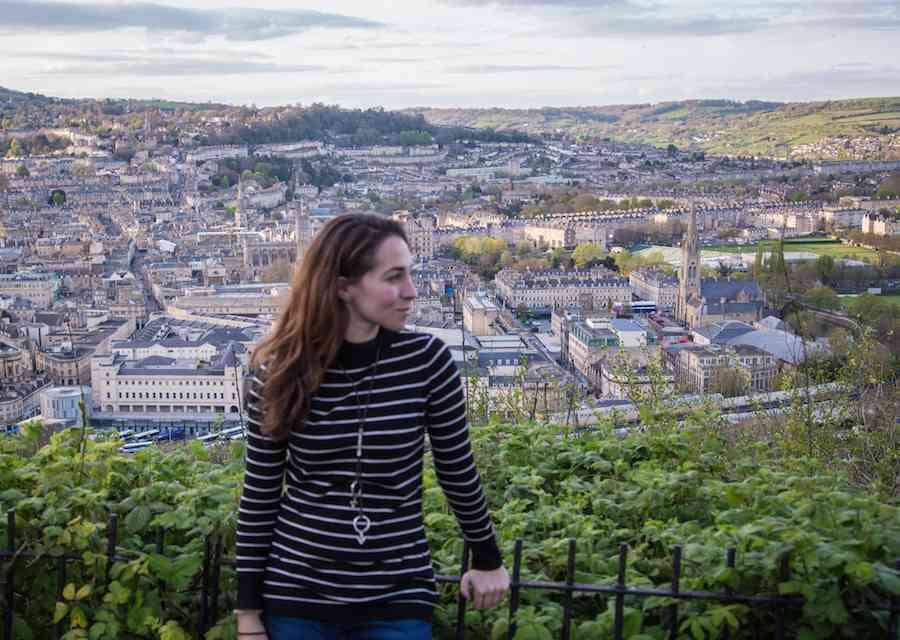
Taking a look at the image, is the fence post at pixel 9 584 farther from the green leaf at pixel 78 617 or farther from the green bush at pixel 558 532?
the green leaf at pixel 78 617

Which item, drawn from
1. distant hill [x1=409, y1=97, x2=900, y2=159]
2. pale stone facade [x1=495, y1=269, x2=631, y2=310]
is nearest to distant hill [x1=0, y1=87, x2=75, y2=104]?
distant hill [x1=409, y1=97, x2=900, y2=159]

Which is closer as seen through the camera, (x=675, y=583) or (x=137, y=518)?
(x=675, y=583)

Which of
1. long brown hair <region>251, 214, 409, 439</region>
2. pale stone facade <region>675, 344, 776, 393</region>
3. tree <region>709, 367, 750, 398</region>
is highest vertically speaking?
long brown hair <region>251, 214, 409, 439</region>

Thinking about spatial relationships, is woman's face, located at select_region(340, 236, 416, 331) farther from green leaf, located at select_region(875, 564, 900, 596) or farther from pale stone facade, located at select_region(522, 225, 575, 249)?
pale stone facade, located at select_region(522, 225, 575, 249)

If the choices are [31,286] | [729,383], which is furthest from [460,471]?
[31,286]

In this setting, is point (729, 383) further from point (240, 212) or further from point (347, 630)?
point (240, 212)

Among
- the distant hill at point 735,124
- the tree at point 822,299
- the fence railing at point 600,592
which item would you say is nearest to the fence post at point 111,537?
the fence railing at point 600,592
